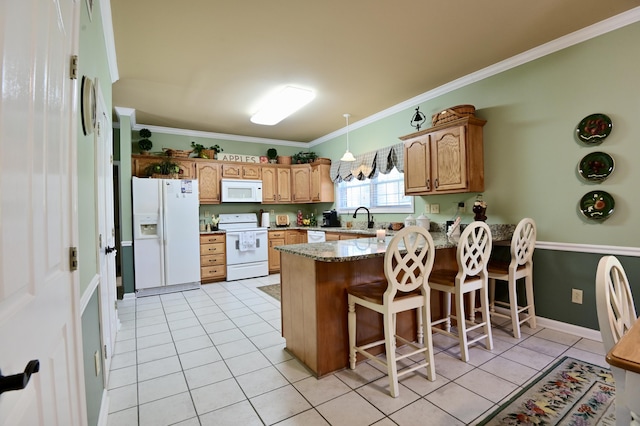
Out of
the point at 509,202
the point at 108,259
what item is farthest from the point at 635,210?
the point at 108,259

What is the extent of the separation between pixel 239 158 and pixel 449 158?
3.90 m

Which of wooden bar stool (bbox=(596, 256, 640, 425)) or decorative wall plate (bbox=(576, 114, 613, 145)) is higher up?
decorative wall plate (bbox=(576, 114, 613, 145))

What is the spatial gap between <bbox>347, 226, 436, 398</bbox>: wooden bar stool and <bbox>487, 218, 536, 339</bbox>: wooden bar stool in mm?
1013

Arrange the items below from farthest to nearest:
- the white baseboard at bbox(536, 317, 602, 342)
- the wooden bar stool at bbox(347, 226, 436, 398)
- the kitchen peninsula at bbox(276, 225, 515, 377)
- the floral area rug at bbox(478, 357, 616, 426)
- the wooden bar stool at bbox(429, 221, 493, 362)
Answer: the white baseboard at bbox(536, 317, 602, 342), the wooden bar stool at bbox(429, 221, 493, 362), the kitchen peninsula at bbox(276, 225, 515, 377), the wooden bar stool at bbox(347, 226, 436, 398), the floral area rug at bbox(478, 357, 616, 426)

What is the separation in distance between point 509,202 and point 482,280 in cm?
113

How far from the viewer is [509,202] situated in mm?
3158

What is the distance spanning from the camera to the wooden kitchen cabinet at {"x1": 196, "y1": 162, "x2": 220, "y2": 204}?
5.23m

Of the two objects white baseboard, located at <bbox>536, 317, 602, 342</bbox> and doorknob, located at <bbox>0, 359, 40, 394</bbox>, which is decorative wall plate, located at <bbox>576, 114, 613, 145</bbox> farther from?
doorknob, located at <bbox>0, 359, 40, 394</bbox>

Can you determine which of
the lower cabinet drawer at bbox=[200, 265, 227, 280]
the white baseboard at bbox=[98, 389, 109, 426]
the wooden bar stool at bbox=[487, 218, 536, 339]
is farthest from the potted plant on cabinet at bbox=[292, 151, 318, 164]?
the white baseboard at bbox=[98, 389, 109, 426]

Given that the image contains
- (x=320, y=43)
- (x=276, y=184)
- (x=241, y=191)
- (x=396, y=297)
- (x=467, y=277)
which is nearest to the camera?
(x=396, y=297)

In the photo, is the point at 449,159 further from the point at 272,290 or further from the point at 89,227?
the point at 89,227

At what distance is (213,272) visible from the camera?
16.6ft

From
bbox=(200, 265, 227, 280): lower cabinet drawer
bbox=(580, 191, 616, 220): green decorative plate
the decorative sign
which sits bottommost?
bbox=(200, 265, 227, 280): lower cabinet drawer

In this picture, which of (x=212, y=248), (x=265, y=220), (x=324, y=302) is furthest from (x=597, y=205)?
(x=212, y=248)
